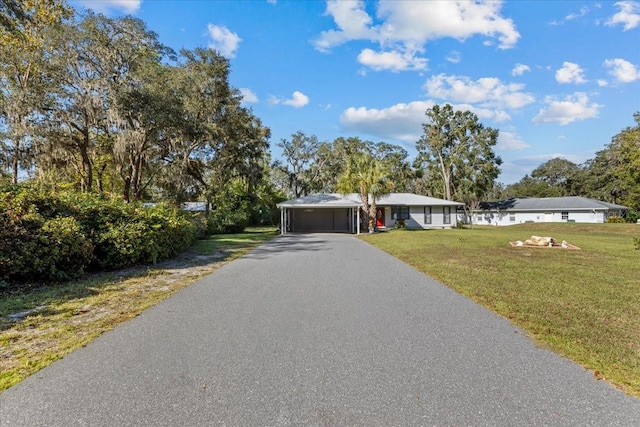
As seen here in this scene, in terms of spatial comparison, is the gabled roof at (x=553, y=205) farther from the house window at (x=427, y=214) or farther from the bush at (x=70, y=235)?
the bush at (x=70, y=235)

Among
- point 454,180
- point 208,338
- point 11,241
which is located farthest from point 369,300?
point 454,180

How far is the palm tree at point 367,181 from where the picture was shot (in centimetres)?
Result: 2314

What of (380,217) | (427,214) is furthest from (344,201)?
(427,214)

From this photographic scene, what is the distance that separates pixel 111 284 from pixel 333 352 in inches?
210

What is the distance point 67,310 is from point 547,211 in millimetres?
44527

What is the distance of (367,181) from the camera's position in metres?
23.3

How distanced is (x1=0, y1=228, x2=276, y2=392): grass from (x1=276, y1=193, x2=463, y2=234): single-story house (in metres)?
16.7

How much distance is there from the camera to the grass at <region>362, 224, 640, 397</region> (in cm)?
347

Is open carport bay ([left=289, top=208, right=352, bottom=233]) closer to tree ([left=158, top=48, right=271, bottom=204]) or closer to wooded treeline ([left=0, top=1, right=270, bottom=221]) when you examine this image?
tree ([left=158, top=48, right=271, bottom=204])

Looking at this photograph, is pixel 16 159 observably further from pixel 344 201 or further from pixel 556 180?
pixel 556 180

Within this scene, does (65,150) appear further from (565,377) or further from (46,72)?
(565,377)

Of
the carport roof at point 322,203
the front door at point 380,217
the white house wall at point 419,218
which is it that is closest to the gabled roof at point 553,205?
the white house wall at point 419,218

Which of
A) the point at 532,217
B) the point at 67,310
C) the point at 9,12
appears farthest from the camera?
the point at 532,217

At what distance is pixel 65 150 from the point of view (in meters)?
19.4
